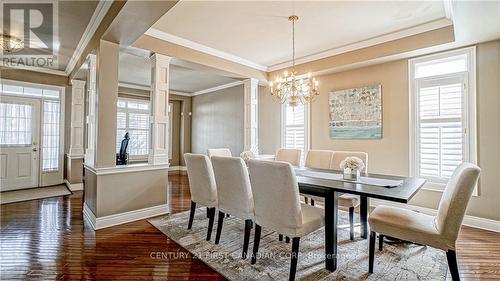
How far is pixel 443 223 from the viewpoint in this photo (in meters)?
1.80

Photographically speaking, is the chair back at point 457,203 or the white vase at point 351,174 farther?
the white vase at point 351,174

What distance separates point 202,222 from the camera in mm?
3322

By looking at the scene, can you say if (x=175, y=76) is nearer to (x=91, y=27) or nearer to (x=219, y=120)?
(x=219, y=120)

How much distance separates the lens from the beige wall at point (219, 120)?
6.52 metres

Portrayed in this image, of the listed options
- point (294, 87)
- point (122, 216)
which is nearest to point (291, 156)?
point (294, 87)

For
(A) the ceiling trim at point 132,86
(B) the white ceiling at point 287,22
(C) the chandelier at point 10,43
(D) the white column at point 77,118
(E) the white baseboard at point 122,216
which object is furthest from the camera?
(A) the ceiling trim at point 132,86

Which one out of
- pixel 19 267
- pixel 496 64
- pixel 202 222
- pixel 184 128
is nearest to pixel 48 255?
pixel 19 267

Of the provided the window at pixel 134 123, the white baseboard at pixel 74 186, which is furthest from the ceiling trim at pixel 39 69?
the white baseboard at pixel 74 186

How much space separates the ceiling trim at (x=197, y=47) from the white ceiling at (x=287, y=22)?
9cm

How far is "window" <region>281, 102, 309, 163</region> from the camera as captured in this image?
16.5 ft

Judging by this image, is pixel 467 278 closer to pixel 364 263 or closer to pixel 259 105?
pixel 364 263

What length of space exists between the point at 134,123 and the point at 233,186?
5899mm

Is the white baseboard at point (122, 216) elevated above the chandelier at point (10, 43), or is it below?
below

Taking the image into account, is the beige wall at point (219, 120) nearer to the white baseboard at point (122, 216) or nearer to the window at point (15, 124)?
the white baseboard at point (122, 216)
